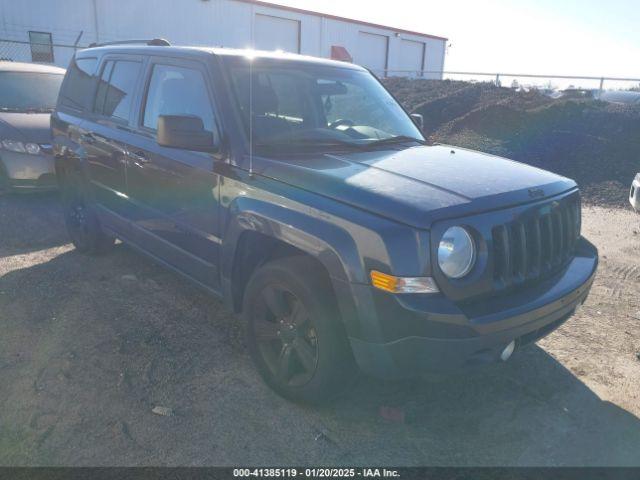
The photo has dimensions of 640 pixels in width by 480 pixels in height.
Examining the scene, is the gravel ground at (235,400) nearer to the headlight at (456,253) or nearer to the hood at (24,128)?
the headlight at (456,253)

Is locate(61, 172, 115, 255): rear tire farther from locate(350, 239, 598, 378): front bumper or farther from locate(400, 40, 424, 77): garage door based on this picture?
locate(400, 40, 424, 77): garage door

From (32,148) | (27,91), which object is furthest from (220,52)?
(27,91)

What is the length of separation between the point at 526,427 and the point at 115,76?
4151 millimetres

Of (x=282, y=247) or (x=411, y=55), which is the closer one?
(x=282, y=247)

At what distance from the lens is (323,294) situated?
2.66 metres

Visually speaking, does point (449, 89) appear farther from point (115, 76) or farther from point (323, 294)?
point (323, 294)

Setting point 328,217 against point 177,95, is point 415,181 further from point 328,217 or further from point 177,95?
point 177,95

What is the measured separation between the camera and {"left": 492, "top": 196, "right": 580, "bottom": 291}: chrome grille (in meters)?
2.58

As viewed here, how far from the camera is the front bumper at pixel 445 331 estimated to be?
2359 millimetres

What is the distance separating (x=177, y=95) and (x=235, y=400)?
2.15 metres

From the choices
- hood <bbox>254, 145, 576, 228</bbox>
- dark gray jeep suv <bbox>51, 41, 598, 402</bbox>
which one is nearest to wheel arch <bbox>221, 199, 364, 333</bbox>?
dark gray jeep suv <bbox>51, 41, 598, 402</bbox>

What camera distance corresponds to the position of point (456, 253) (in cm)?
246

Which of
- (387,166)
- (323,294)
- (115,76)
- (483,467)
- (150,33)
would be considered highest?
(150,33)

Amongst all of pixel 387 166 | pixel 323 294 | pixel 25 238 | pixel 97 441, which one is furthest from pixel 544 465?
pixel 25 238
